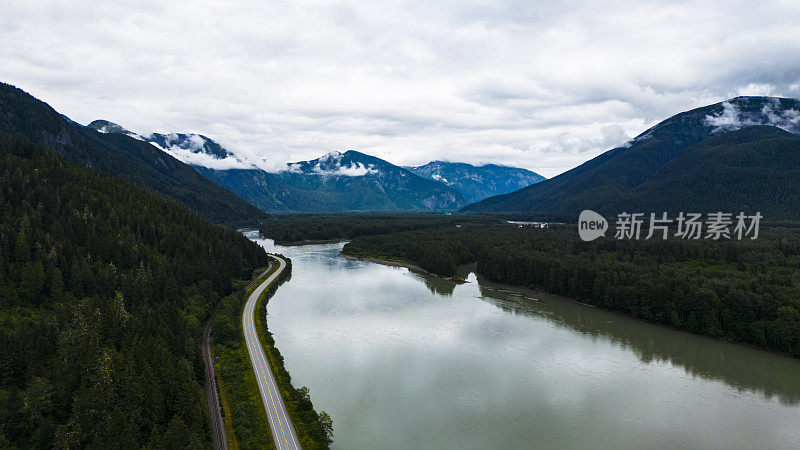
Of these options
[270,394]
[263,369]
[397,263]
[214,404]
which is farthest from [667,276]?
[397,263]

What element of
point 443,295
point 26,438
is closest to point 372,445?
point 26,438

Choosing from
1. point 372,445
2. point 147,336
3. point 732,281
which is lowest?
point 372,445

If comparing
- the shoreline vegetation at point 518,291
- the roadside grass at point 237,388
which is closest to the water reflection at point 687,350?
the shoreline vegetation at point 518,291

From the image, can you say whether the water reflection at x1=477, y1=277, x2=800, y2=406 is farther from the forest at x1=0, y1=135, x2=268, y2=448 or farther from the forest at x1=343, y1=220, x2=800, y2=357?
the forest at x1=0, y1=135, x2=268, y2=448

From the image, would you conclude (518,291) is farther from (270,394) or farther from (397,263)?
(270,394)

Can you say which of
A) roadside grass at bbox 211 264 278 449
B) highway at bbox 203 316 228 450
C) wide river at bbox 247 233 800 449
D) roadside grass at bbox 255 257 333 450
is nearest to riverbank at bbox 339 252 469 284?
wide river at bbox 247 233 800 449

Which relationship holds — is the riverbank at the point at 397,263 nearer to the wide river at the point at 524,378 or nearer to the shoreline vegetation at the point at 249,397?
the wide river at the point at 524,378

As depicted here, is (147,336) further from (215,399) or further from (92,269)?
(92,269)
